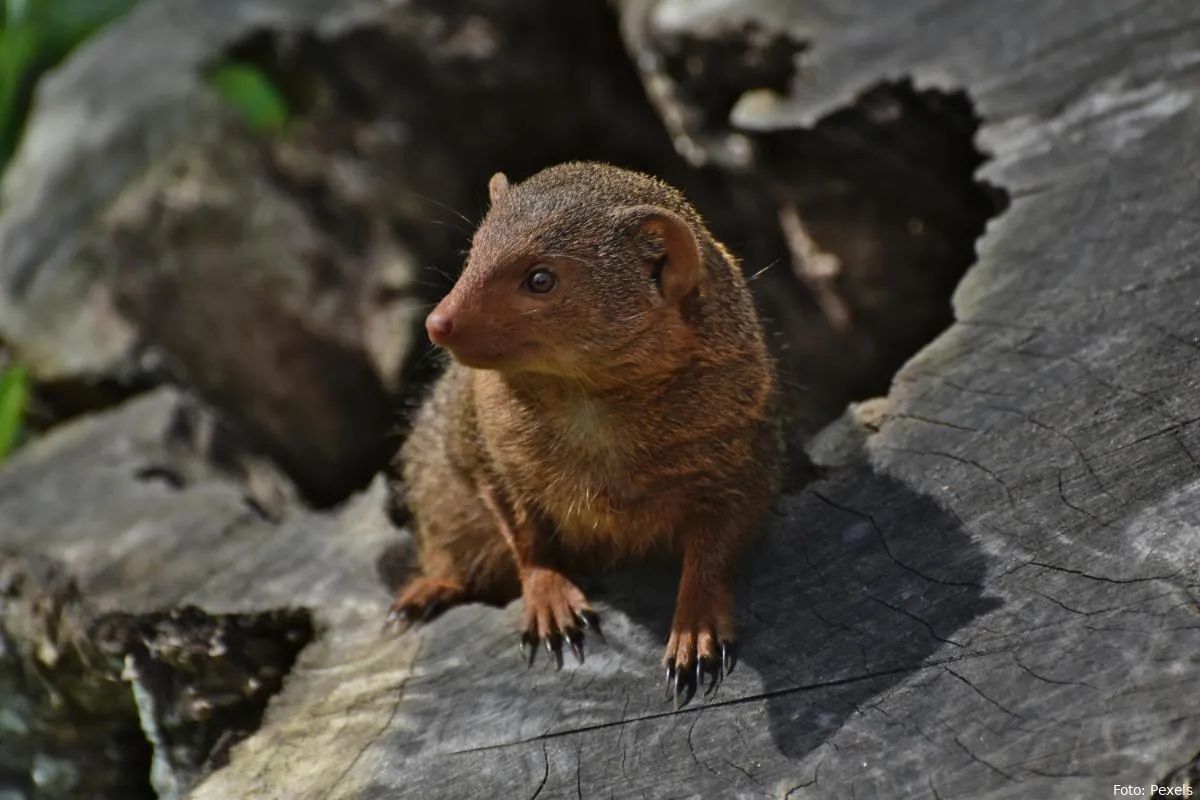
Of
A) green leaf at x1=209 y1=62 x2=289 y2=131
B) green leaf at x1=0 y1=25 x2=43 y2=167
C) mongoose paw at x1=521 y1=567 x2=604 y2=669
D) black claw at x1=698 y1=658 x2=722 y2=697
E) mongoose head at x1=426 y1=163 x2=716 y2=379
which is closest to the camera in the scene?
black claw at x1=698 y1=658 x2=722 y2=697

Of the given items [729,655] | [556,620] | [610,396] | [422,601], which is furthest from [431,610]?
[729,655]

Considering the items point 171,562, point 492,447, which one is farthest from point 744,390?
point 171,562

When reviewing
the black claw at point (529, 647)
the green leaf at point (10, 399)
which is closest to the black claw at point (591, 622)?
the black claw at point (529, 647)

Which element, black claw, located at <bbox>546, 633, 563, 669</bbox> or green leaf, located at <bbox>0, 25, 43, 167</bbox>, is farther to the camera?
green leaf, located at <bbox>0, 25, 43, 167</bbox>

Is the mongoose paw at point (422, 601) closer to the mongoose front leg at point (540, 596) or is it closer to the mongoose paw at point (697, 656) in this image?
the mongoose front leg at point (540, 596)

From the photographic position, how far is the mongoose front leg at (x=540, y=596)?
2.75 meters

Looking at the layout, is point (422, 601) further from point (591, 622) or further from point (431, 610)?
point (591, 622)

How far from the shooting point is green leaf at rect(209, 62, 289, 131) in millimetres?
4957

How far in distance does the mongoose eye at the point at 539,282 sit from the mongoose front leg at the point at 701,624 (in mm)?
663

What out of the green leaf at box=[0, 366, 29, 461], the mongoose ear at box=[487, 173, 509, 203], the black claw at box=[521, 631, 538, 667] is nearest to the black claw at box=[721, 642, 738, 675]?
the black claw at box=[521, 631, 538, 667]

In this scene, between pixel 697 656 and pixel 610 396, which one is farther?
pixel 610 396

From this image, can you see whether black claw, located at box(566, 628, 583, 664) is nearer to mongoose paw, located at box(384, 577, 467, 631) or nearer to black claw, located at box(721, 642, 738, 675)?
black claw, located at box(721, 642, 738, 675)

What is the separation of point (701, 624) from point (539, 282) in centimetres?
78

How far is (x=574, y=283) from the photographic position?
2691 millimetres
